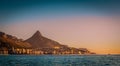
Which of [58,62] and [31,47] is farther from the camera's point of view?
[31,47]

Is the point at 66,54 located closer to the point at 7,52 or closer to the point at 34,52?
the point at 34,52

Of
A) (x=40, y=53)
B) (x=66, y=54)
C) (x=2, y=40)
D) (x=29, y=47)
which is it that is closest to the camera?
(x=2, y=40)

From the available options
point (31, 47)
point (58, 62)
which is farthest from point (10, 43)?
point (58, 62)

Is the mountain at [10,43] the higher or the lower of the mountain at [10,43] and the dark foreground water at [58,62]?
the higher

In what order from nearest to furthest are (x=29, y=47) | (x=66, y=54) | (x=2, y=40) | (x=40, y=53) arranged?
(x=2, y=40) → (x=29, y=47) → (x=40, y=53) → (x=66, y=54)

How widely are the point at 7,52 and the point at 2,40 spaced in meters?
6.78

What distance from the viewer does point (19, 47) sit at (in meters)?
57.3

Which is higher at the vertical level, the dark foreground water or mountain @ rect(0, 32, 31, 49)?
mountain @ rect(0, 32, 31, 49)

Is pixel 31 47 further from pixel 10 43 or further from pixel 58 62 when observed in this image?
pixel 58 62

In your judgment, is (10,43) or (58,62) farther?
(10,43)

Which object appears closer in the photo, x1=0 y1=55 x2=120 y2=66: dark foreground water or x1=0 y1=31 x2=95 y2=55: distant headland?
x1=0 y1=55 x2=120 y2=66: dark foreground water

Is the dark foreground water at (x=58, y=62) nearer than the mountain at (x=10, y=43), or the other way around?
the dark foreground water at (x=58, y=62)

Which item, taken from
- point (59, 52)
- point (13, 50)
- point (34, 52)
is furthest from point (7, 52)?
point (59, 52)

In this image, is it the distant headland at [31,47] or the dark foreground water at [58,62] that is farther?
the distant headland at [31,47]
